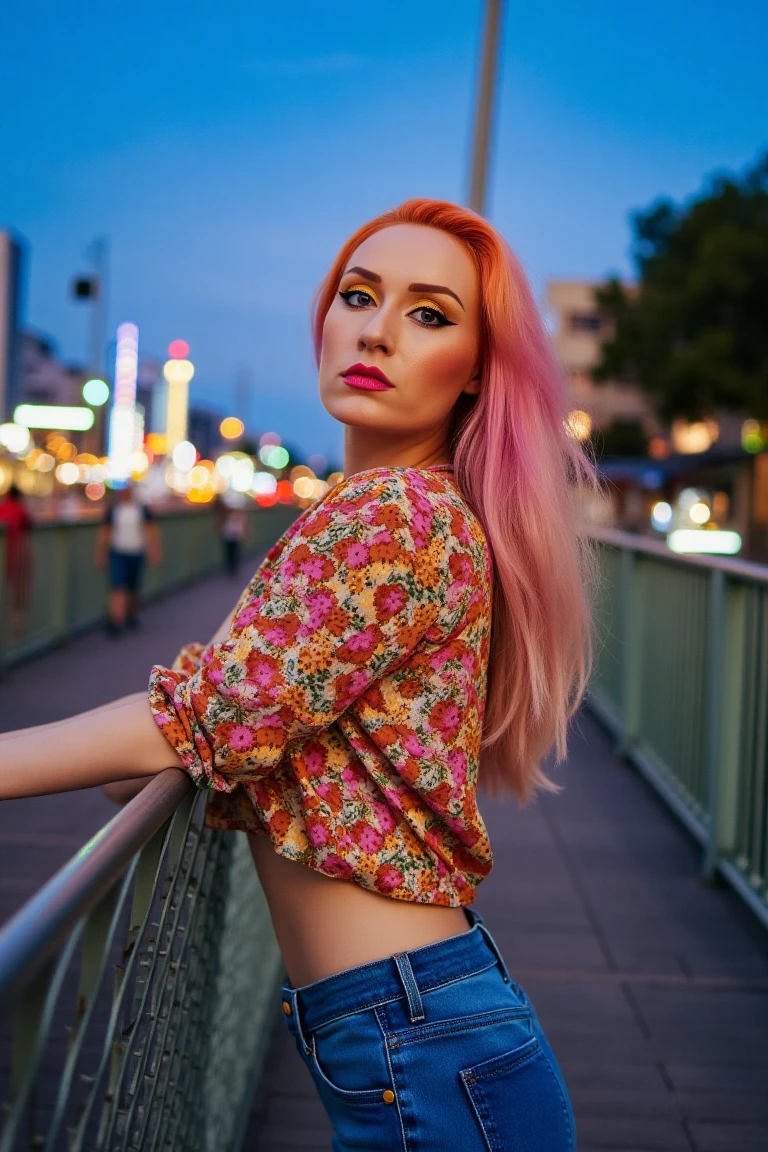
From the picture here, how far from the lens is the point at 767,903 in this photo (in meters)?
4.66

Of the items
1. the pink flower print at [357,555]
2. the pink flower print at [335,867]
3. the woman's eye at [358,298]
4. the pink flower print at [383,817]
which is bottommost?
the pink flower print at [335,867]

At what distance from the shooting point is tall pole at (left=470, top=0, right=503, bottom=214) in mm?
10812

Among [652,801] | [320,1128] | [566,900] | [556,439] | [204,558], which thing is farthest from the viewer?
[204,558]

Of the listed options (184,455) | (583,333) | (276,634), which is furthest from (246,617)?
(583,333)

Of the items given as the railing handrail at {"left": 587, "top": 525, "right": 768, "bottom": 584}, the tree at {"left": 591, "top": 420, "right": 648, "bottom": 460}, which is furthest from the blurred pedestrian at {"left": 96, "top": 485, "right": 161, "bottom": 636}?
the tree at {"left": 591, "top": 420, "right": 648, "bottom": 460}

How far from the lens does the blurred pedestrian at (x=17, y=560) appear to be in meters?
11.2

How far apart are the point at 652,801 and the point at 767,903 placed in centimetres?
240

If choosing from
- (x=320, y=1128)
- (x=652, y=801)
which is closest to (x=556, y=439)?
(x=320, y=1128)

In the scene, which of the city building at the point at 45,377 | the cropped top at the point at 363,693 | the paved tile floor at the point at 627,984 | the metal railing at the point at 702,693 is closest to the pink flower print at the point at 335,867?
the cropped top at the point at 363,693

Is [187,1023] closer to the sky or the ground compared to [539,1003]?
closer to the sky

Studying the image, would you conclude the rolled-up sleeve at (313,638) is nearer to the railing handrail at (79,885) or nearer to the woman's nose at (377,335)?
the railing handrail at (79,885)

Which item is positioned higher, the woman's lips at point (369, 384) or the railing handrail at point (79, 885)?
the woman's lips at point (369, 384)

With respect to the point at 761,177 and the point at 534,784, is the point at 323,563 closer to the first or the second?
the point at 534,784

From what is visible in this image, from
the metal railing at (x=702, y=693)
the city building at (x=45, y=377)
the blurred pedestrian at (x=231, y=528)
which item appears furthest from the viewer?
the city building at (x=45, y=377)
